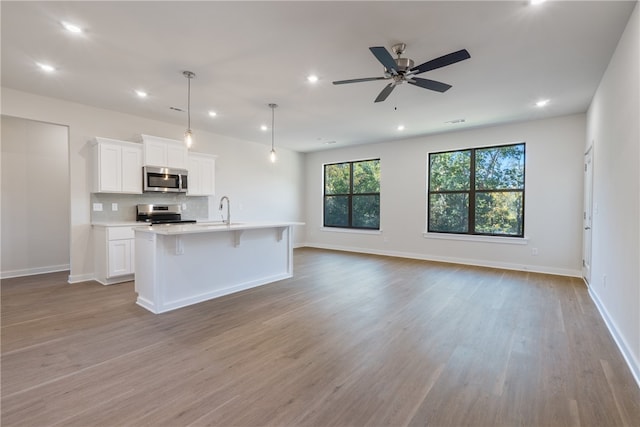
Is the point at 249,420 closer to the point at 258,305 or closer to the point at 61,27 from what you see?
the point at 258,305

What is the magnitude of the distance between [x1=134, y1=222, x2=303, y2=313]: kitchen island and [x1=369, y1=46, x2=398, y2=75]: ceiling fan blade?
94.9 inches

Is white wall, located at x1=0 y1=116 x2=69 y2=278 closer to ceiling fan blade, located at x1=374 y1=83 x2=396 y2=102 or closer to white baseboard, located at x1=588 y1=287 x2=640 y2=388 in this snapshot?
ceiling fan blade, located at x1=374 y1=83 x2=396 y2=102

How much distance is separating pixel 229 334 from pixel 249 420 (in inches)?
47.0

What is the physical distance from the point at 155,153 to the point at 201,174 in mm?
931

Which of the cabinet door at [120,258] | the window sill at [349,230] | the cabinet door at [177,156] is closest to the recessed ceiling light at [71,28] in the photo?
the cabinet door at [177,156]

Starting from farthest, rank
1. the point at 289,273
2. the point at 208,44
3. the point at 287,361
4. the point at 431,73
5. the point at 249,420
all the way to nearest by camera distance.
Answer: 1. the point at 289,273
2. the point at 431,73
3. the point at 208,44
4. the point at 287,361
5. the point at 249,420

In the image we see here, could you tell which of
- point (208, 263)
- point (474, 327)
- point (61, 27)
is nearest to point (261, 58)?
point (61, 27)

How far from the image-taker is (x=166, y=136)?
18.6 feet

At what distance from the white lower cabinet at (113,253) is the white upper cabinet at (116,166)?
0.67 m

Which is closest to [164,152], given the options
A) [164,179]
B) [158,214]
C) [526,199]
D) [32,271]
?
[164,179]

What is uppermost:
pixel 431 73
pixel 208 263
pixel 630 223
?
pixel 431 73

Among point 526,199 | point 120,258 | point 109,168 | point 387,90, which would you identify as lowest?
point 120,258

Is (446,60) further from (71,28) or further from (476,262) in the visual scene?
(476,262)

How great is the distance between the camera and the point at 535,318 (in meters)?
3.22
